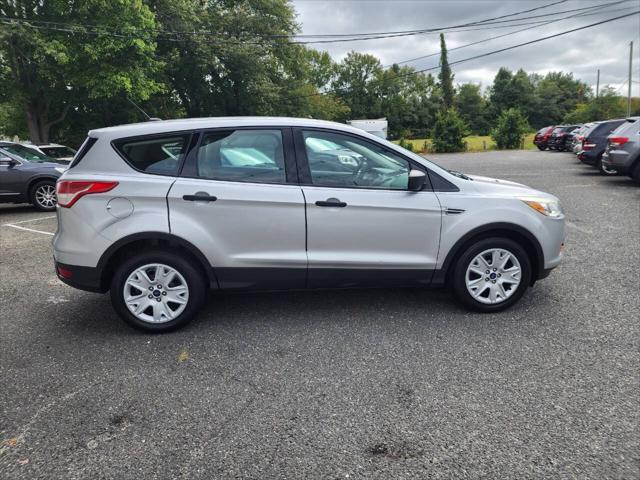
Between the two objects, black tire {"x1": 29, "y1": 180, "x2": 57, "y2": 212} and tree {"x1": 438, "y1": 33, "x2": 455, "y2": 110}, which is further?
tree {"x1": 438, "y1": 33, "x2": 455, "y2": 110}

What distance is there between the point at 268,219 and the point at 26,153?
9.16m

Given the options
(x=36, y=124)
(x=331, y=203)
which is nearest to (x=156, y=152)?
(x=331, y=203)

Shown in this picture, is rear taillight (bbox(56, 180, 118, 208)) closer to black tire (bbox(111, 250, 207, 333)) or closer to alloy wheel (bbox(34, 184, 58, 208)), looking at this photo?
black tire (bbox(111, 250, 207, 333))

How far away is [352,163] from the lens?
3.89 meters

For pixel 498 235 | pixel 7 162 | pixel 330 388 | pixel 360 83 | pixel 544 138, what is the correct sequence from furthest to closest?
pixel 360 83
pixel 544 138
pixel 7 162
pixel 498 235
pixel 330 388

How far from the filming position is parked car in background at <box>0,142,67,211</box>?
9.66 m

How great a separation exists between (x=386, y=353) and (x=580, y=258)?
3.70 meters

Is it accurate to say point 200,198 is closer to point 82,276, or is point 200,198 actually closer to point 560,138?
point 82,276

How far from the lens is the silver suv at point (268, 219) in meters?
3.62

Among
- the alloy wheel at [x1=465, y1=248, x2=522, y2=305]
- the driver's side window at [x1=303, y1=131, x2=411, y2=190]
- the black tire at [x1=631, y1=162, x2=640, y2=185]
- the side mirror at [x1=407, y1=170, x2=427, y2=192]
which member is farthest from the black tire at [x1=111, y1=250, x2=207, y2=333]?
the black tire at [x1=631, y1=162, x2=640, y2=185]

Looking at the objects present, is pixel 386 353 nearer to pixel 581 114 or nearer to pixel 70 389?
pixel 70 389

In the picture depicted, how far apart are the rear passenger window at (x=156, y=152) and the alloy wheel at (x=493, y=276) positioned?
2.61m

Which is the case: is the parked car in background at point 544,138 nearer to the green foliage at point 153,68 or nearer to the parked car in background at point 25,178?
the green foliage at point 153,68

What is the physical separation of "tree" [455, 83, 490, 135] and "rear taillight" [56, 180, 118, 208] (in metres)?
83.8
